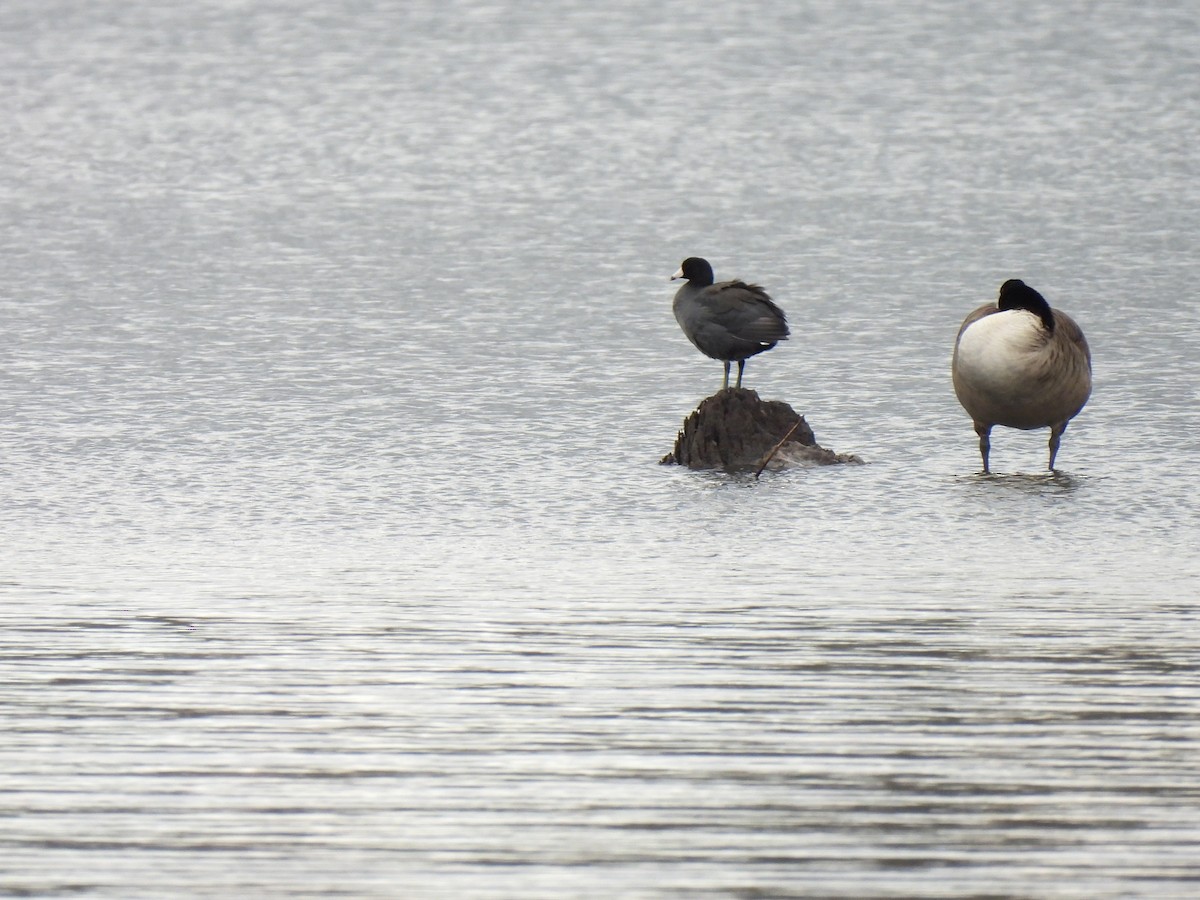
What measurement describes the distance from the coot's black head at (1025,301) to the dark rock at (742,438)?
123cm

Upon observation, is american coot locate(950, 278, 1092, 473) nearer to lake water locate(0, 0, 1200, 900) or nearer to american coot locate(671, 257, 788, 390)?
lake water locate(0, 0, 1200, 900)

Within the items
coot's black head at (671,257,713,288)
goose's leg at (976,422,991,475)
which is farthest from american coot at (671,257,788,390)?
goose's leg at (976,422,991,475)

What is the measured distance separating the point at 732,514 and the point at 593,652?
123 inches

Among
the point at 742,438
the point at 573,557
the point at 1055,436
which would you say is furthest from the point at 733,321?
the point at 573,557

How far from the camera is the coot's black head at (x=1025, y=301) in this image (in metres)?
11.7

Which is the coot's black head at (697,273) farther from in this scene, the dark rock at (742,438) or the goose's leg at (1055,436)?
the goose's leg at (1055,436)

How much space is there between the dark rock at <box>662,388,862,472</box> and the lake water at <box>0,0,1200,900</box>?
0.28m

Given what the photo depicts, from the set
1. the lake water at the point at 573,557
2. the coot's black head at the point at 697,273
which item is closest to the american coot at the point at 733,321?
the coot's black head at the point at 697,273

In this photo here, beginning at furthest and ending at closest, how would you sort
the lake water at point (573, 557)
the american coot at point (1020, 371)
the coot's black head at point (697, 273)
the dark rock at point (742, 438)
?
the coot's black head at point (697, 273) < the dark rock at point (742, 438) < the american coot at point (1020, 371) < the lake water at point (573, 557)

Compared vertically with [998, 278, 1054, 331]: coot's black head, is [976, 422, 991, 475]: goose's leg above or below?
below

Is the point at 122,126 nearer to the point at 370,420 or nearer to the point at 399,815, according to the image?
the point at 370,420

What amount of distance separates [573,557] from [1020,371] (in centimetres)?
348

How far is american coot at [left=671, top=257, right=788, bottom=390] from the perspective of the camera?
1271 cm

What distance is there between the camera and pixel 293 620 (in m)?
7.60
